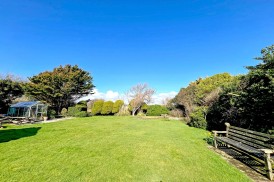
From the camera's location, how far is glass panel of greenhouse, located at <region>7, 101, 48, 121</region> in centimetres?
1802

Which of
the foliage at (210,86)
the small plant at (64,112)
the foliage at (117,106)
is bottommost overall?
the small plant at (64,112)

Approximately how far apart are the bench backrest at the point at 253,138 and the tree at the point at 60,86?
72.1 feet

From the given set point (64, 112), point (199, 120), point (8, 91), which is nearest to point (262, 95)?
point (199, 120)

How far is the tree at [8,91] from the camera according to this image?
63.4 feet

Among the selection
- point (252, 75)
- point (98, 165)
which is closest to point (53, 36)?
point (98, 165)

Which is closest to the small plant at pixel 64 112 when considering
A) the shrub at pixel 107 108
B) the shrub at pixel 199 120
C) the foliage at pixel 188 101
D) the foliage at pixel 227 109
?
the shrub at pixel 107 108

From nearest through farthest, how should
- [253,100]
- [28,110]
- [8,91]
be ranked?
[253,100]
[28,110]
[8,91]

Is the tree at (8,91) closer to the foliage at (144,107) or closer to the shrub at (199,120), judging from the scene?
the foliage at (144,107)

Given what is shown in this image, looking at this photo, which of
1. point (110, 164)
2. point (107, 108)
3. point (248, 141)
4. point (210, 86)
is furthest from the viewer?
point (107, 108)

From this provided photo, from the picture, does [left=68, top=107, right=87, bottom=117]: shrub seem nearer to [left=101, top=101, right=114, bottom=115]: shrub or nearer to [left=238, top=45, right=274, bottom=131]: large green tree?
[left=101, top=101, right=114, bottom=115]: shrub

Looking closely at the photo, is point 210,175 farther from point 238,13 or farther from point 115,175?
point 238,13

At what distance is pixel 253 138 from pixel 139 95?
80.7ft

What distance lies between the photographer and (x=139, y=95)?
29.7m

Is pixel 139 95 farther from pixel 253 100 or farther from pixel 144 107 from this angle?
pixel 253 100
